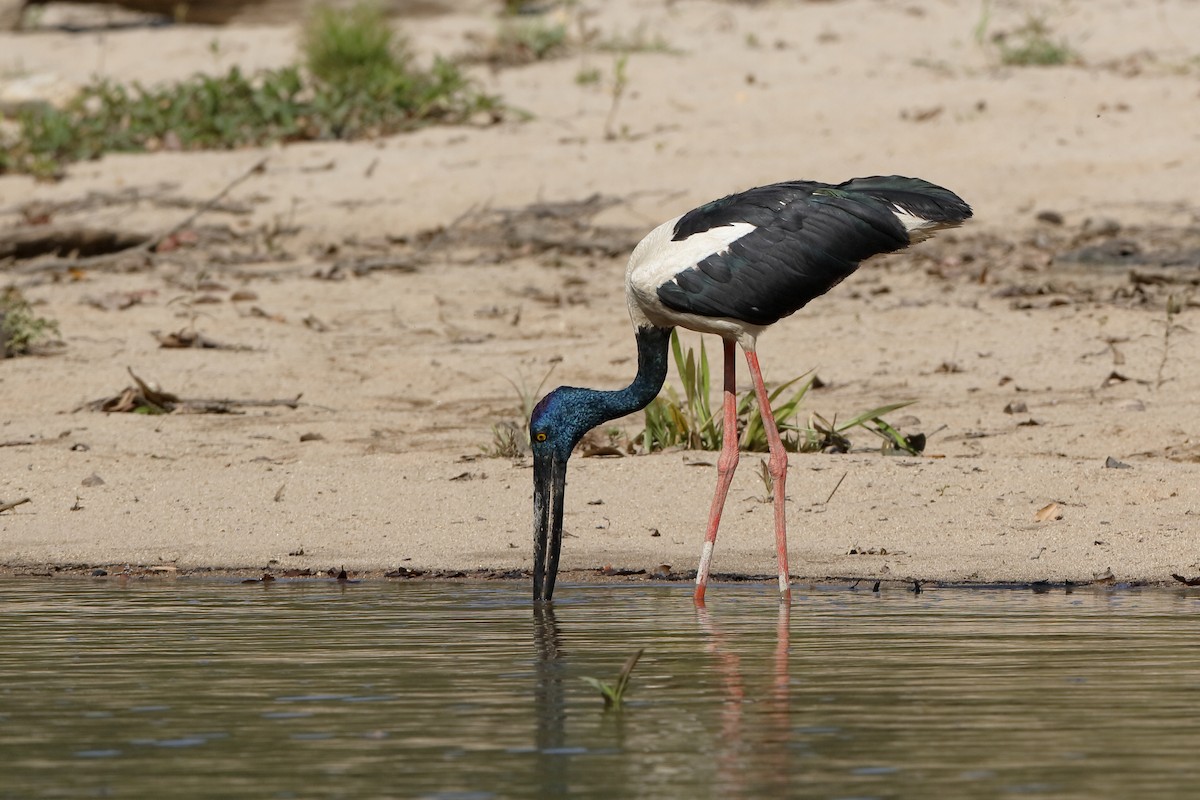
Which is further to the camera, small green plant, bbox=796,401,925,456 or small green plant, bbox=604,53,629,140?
small green plant, bbox=604,53,629,140

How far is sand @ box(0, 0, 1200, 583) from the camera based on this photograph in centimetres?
798

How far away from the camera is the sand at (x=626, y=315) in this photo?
26.2 ft

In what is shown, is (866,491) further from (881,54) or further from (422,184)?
(881,54)

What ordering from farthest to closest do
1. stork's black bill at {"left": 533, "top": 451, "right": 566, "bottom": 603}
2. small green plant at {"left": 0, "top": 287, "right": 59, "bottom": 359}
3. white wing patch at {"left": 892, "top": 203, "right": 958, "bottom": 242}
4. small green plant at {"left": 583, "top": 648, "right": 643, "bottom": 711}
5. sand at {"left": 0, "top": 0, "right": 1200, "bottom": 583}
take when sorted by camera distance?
small green plant at {"left": 0, "top": 287, "right": 59, "bottom": 359} → sand at {"left": 0, "top": 0, "right": 1200, "bottom": 583} → white wing patch at {"left": 892, "top": 203, "right": 958, "bottom": 242} → stork's black bill at {"left": 533, "top": 451, "right": 566, "bottom": 603} → small green plant at {"left": 583, "top": 648, "right": 643, "bottom": 711}

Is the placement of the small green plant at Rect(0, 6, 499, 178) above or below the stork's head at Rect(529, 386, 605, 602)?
above

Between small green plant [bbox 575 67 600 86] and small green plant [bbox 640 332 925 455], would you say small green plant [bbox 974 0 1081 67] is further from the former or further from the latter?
small green plant [bbox 640 332 925 455]

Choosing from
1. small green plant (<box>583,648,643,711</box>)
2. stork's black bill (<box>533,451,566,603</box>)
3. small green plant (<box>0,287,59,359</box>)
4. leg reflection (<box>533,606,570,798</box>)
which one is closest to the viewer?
leg reflection (<box>533,606,570,798</box>)

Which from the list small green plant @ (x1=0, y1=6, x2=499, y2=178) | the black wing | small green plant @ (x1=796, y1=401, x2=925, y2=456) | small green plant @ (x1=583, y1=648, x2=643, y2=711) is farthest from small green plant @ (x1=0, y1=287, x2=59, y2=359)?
small green plant @ (x1=583, y1=648, x2=643, y2=711)

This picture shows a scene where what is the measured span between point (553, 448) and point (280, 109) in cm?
795

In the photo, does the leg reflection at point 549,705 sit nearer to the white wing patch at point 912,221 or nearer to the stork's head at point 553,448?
the stork's head at point 553,448

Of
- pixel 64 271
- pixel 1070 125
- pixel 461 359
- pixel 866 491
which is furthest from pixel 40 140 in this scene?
pixel 866 491

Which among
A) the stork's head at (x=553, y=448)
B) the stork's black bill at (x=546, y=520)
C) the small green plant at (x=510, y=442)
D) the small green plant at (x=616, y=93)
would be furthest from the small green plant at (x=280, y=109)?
the stork's black bill at (x=546, y=520)

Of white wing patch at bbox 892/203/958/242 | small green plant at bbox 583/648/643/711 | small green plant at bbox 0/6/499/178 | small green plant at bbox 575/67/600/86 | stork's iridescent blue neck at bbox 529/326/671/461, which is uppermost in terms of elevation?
small green plant at bbox 575/67/600/86

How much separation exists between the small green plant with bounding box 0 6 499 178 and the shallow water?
25.5 feet
